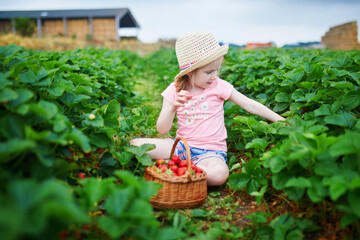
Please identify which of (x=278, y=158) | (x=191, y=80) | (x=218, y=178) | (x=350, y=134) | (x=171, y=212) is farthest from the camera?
(x=191, y=80)

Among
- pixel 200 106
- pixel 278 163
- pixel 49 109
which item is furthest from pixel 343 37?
pixel 49 109

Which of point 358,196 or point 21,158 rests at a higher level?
point 21,158

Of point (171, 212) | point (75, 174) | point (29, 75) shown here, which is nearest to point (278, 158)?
point (171, 212)

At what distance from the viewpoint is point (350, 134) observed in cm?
150

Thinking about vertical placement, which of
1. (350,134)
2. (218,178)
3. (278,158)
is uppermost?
(350,134)

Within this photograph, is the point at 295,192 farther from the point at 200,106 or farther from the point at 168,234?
the point at 200,106

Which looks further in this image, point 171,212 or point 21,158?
point 171,212

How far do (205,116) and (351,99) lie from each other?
1.20 m

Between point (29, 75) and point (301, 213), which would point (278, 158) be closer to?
point (301, 213)

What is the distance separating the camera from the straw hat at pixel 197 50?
2.43 meters

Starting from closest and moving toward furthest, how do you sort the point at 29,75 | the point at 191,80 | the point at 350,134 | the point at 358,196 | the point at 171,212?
the point at 358,196 < the point at 350,134 < the point at 29,75 < the point at 171,212 < the point at 191,80

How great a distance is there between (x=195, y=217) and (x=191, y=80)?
126 cm

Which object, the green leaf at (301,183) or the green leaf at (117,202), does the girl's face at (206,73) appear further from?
the green leaf at (117,202)

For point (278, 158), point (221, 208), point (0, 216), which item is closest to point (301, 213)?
point (278, 158)
